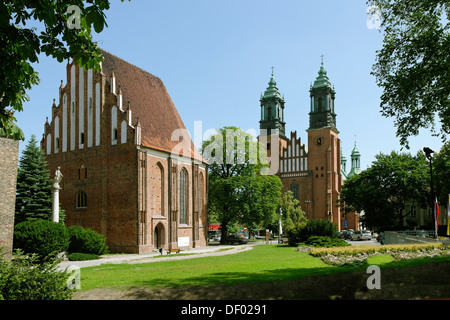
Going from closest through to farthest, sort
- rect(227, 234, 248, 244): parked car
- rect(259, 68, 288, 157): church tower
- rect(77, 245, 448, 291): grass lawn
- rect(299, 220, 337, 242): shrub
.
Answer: rect(77, 245, 448, 291): grass lawn, rect(299, 220, 337, 242): shrub, rect(227, 234, 248, 244): parked car, rect(259, 68, 288, 157): church tower

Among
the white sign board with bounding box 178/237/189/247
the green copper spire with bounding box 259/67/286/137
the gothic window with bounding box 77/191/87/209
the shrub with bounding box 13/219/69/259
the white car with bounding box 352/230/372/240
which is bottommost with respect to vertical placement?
the white car with bounding box 352/230/372/240

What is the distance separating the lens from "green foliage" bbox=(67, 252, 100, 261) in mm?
23908

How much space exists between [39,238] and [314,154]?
181 feet

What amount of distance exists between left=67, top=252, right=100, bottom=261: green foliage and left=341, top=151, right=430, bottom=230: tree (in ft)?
120

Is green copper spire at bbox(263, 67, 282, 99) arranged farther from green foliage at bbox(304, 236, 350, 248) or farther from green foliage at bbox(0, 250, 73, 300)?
green foliage at bbox(0, 250, 73, 300)

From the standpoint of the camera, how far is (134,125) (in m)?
31.4

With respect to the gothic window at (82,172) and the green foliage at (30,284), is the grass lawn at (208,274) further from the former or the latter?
the gothic window at (82,172)

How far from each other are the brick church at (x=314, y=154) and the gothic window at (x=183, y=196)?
35072 mm

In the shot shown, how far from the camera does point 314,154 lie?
7069 centimetres

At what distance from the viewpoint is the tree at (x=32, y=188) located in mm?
26344

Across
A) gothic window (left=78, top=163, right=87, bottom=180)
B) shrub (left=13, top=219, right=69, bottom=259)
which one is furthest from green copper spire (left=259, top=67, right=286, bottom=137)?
shrub (left=13, top=219, right=69, bottom=259)

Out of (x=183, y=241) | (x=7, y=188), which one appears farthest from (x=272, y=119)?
(x=7, y=188)
